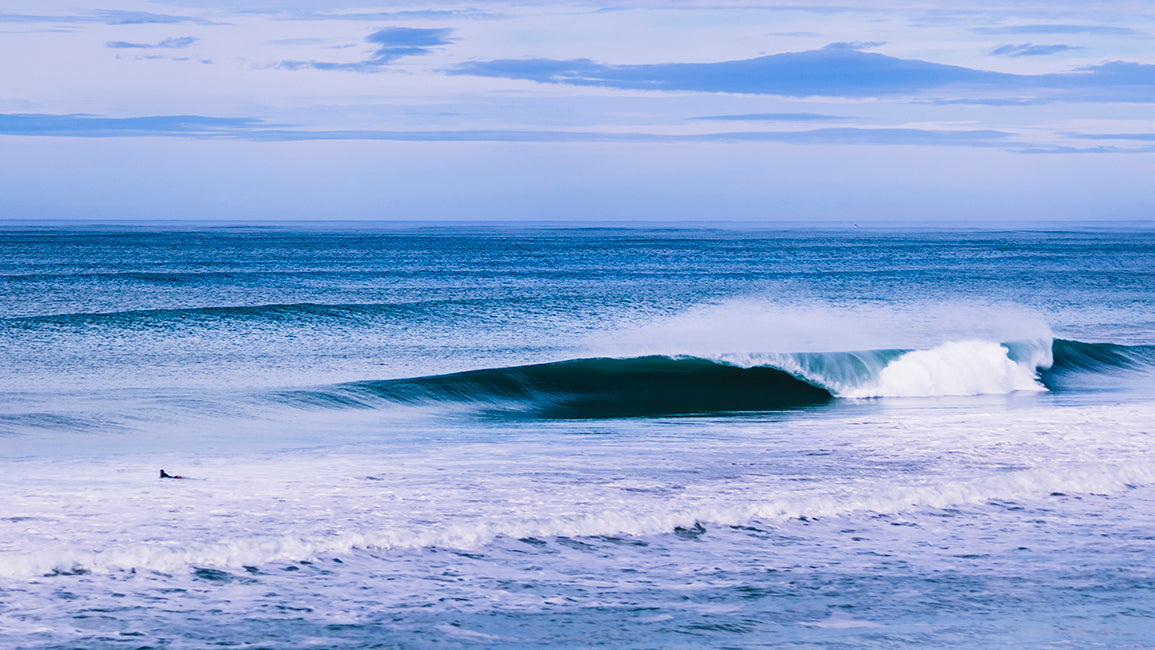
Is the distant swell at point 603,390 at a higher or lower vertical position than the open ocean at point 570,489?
lower

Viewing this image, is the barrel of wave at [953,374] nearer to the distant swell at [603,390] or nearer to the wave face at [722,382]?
the wave face at [722,382]

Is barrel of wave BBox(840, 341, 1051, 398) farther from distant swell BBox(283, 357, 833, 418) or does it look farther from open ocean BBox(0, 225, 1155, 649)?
distant swell BBox(283, 357, 833, 418)

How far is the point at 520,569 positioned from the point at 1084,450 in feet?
20.7

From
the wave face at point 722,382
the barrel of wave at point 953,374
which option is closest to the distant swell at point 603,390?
the wave face at point 722,382

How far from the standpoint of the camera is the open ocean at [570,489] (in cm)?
547

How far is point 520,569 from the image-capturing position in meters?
6.29

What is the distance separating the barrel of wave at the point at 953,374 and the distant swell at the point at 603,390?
104 cm

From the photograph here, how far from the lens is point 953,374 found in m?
17.7

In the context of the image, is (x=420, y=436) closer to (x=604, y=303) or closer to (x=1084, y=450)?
(x=1084, y=450)

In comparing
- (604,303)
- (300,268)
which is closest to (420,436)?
(604,303)

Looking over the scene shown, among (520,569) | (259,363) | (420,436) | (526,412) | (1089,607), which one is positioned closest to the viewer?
(1089,607)

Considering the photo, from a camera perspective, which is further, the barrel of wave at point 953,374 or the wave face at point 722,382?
the barrel of wave at point 953,374

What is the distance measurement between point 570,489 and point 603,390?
9.16 meters

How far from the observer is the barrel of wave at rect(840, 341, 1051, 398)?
17.4 meters
